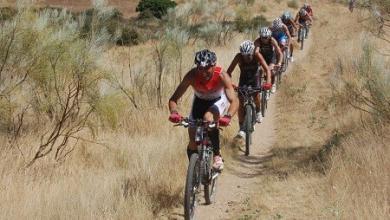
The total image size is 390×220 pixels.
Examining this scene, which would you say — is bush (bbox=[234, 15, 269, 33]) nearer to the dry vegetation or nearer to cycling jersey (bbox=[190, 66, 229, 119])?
the dry vegetation

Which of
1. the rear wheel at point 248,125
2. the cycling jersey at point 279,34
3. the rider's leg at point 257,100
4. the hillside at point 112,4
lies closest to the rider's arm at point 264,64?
the rear wheel at point 248,125

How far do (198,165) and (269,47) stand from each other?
6.09 meters

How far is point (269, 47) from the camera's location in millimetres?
11922

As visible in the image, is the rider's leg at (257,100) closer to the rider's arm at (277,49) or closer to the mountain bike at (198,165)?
the rider's arm at (277,49)

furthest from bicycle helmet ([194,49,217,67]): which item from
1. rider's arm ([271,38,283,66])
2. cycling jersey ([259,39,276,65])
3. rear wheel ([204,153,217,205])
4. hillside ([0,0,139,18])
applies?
hillside ([0,0,139,18])

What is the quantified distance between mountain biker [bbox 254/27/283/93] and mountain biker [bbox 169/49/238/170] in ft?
15.1

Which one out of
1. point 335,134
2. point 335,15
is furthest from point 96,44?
point 335,15

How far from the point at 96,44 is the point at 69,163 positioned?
98.7 inches

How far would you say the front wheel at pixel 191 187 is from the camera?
6062mm

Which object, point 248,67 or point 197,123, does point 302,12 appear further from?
point 197,123

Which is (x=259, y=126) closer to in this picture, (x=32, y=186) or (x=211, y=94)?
(x=211, y=94)

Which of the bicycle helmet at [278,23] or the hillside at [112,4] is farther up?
the hillside at [112,4]

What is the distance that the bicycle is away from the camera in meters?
9.66

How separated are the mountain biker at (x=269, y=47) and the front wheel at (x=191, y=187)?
554cm
